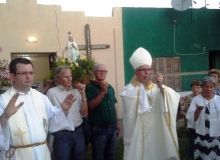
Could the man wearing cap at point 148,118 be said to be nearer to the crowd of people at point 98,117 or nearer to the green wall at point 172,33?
the crowd of people at point 98,117

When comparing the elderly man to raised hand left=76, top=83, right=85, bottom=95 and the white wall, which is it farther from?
the white wall

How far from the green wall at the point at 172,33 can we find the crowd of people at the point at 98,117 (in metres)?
5.71

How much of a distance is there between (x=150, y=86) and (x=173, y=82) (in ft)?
23.2

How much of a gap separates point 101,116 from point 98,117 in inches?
1.8

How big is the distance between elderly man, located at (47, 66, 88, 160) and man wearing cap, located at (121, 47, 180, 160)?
628mm

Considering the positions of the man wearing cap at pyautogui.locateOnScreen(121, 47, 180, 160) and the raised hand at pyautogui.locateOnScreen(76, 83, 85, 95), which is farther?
the raised hand at pyautogui.locateOnScreen(76, 83, 85, 95)

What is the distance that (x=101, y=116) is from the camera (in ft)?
14.3

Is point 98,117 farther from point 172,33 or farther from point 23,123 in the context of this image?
point 172,33

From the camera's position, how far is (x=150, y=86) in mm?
A: 3924

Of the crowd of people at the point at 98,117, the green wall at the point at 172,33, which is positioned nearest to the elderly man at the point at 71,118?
the crowd of people at the point at 98,117

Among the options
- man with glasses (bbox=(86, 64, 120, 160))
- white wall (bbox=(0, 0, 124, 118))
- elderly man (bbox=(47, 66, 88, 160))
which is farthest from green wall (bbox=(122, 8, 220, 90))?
elderly man (bbox=(47, 66, 88, 160))

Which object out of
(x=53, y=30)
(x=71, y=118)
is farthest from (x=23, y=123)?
(x=53, y=30)

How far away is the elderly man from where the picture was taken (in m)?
3.95

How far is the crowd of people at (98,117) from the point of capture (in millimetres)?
3004
